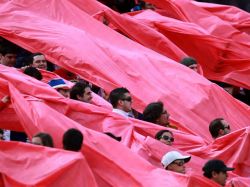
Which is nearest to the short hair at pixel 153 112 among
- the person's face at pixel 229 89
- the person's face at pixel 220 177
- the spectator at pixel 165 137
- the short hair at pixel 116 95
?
the short hair at pixel 116 95

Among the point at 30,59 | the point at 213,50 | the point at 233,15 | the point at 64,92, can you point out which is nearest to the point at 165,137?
the point at 64,92

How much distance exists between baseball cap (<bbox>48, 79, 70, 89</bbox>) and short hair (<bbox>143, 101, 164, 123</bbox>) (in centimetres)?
100

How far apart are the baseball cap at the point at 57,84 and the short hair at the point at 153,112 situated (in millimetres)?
1003

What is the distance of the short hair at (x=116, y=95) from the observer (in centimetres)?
1493

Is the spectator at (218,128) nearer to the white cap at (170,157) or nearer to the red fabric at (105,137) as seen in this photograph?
the red fabric at (105,137)

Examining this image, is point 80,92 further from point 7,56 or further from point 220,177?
point 220,177

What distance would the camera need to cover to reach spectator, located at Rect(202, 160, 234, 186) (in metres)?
13.5

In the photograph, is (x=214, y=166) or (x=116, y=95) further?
(x=116, y=95)

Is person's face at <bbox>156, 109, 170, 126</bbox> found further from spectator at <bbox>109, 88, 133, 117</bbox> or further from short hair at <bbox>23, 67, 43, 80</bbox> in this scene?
short hair at <bbox>23, 67, 43, 80</bbox>

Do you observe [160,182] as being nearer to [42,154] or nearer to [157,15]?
[42,154]

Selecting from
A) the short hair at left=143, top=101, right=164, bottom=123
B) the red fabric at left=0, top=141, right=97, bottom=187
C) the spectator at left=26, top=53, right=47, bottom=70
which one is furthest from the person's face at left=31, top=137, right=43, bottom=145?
the spectator at left=26, top=53, right=47, bottom=70

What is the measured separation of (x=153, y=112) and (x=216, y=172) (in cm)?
184

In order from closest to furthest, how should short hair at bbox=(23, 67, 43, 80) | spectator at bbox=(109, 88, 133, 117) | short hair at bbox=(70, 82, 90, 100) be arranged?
short hair at bbox=(70, 82, 90, 100) → short hair at bbox=(23, 67, 43, 80) → spectator at bbox=(109, 88, 133, 117)

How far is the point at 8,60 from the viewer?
15805 mm
